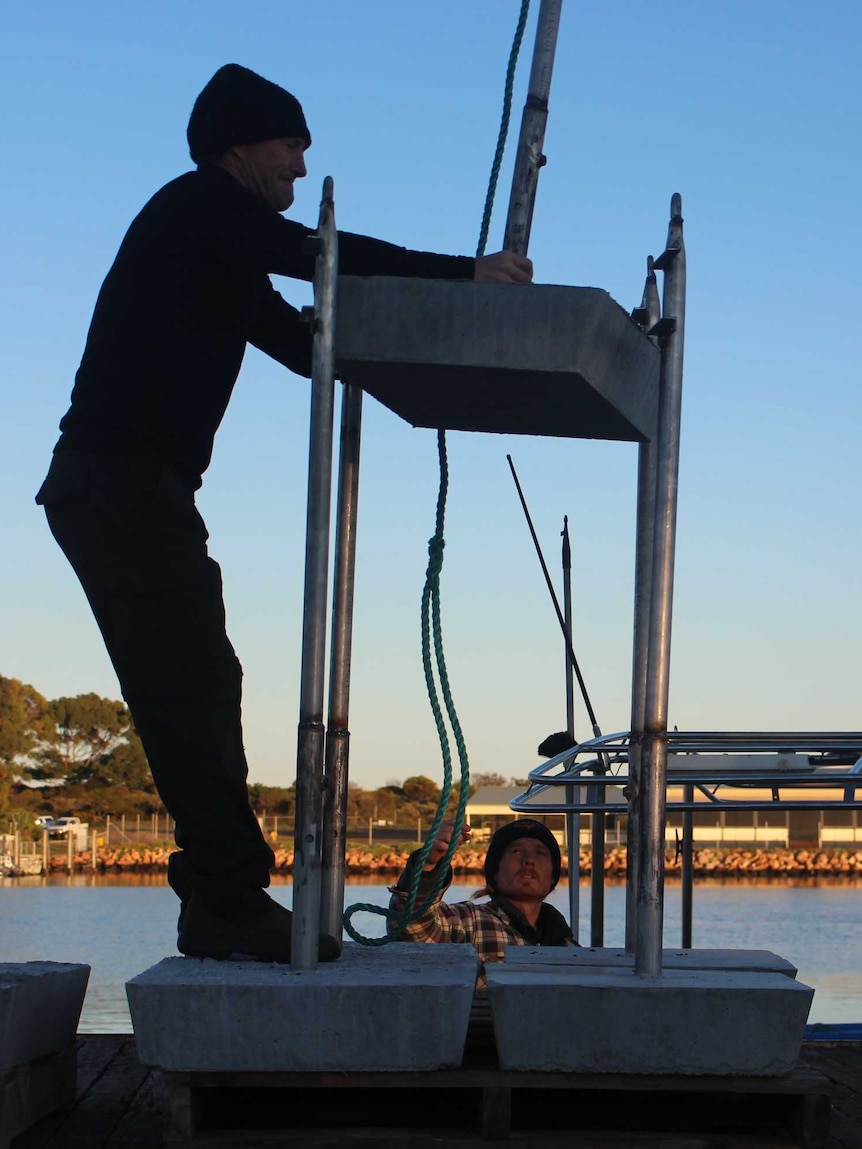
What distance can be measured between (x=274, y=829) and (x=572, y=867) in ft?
238

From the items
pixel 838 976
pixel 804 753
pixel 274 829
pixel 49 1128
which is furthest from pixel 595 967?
pixel 274 829

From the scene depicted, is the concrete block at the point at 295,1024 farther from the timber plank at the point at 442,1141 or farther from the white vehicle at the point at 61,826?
the white vehicle at the point at 61,826

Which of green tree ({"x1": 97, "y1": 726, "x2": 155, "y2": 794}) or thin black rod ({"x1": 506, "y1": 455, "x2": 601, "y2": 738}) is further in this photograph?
green tree ({"x1": 97, "y1": 726, "x2": 155, "y2": 794})

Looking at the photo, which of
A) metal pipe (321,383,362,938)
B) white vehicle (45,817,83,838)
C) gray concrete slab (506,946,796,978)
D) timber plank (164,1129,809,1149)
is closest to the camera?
timber plank (164,1129,809,1149)

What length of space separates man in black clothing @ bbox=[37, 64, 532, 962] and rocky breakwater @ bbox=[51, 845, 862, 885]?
2810 inches

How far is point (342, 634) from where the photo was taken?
3.40 meters

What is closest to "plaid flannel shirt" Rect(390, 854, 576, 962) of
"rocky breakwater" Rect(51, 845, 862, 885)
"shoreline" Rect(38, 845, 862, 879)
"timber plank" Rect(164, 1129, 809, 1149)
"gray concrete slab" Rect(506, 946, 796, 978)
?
"gray concrete slab" Rect(506, 946, 796, 978)

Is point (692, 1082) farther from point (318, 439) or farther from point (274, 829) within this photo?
point (274, 829)

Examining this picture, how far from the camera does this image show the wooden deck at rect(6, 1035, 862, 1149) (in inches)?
101

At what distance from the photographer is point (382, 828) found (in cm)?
9094

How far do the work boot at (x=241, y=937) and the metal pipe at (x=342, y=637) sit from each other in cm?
23

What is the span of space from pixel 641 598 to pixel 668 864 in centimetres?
7389

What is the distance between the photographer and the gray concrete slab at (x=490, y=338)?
2.80m

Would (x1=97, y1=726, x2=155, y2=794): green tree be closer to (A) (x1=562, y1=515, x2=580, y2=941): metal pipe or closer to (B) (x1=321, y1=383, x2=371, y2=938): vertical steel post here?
(A) (x1=562, y1=515, x2=580, y2=941): metal pipe
